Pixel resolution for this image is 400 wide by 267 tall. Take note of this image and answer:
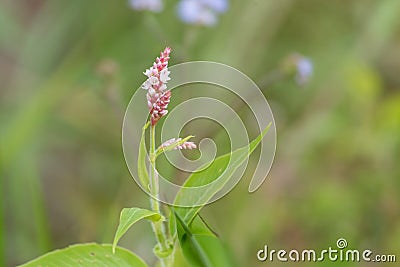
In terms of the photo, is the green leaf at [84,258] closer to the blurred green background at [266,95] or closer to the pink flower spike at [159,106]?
the pink flower spike at [159,106]

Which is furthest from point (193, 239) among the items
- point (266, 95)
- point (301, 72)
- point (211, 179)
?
point (266, 95)

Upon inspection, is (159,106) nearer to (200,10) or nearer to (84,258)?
(84,258)

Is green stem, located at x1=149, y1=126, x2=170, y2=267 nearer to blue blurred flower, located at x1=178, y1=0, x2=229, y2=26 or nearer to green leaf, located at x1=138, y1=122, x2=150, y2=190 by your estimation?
green leaf, located at x1=138, y1=122, x2=150, y2=190

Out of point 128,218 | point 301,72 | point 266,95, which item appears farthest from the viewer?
point 266,95

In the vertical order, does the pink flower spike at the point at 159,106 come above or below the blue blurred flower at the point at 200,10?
below

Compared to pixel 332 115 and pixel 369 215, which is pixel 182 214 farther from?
pixel 332 115

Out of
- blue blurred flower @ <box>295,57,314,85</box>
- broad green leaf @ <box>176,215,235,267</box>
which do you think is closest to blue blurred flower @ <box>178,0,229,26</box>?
blue blurred flower @ <box>295,57,314,85</box>

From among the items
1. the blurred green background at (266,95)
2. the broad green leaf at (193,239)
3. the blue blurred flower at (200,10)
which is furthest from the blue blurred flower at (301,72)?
the broad green leaf at (193,239)
